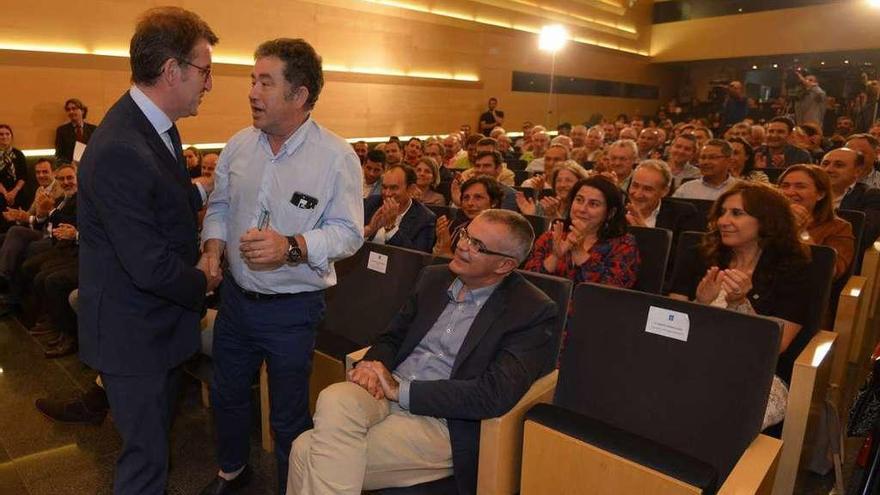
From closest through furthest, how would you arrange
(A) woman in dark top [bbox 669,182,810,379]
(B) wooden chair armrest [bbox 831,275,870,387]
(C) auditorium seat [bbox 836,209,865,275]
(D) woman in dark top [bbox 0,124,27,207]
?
(A) woman in dark top [bbox 669,182,810,379] < (B) wooden chair armrest [bbox 831,275,870,387] < (C) auditorium seat [bbox 836,209,865,275] < (D) woman in dark top [bbox 0,124,27,207]

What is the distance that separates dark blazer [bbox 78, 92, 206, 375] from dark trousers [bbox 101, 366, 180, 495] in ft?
0.18

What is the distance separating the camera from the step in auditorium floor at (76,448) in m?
2.21

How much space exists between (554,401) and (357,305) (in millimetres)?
1053

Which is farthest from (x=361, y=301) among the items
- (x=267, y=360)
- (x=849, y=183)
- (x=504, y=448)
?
(x=849, y=183)

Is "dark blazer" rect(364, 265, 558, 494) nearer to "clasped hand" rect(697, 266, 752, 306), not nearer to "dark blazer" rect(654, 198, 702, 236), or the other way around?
"clasped hand" rect(697, 266, 752, 306)

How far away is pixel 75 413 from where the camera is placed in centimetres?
263

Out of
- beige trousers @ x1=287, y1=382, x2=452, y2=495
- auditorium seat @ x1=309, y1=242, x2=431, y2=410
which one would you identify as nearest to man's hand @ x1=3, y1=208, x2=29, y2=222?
auditorium seat @ x1=309, y1=242, x2=431, y2=410

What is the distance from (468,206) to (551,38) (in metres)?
10.4

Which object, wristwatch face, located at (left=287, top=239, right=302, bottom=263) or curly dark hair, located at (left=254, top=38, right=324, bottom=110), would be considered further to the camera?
curly dark hair, located at (left=254, top=38, right=324, bottom=110)

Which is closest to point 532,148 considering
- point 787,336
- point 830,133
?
point 787,336

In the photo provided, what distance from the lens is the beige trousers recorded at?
1.53 meters

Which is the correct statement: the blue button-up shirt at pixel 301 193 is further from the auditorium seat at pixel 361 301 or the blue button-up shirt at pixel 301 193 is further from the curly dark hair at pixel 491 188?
the curly dark hair at pixel 491 188

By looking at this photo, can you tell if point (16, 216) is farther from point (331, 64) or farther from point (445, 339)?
point (331, 64)

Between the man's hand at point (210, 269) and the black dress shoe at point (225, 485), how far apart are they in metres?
0.89
